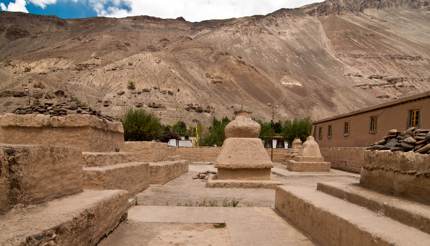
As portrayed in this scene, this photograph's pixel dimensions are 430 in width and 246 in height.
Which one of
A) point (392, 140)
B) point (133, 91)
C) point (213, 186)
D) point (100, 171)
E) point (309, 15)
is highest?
point (309, 15)

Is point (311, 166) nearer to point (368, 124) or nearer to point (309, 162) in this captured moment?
point (309, 162)

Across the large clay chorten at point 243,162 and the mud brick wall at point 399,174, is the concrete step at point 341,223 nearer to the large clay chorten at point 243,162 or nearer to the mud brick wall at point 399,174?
the mud brick wall at point 399,174

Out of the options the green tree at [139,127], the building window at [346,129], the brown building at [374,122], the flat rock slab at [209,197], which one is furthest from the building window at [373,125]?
the green tree at [139,127]

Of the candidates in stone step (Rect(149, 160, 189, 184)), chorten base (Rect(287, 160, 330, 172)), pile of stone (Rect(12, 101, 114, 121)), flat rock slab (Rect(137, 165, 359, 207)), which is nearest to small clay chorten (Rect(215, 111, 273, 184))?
flat rock slab (Rect(137, 165, 359, 207))

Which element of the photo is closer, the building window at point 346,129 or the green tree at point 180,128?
the building window at point 346,129

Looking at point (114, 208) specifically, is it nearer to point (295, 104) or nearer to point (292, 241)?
point (292, 241)

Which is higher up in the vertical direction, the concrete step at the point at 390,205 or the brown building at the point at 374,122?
the brown building at the point at 374,122

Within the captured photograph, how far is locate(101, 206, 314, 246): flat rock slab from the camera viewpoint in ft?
14.1

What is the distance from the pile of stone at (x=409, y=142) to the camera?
4039 millimetres

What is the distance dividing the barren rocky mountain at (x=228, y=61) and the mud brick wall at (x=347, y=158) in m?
26.9

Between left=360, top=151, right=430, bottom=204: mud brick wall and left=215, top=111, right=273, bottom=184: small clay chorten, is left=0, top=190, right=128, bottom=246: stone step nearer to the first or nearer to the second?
left=360, top=151, right=430, bottom=204: mud brick wall

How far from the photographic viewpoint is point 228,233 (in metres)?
4.60

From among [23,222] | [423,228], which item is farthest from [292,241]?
[23,222]

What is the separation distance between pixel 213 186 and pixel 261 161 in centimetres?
159
